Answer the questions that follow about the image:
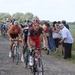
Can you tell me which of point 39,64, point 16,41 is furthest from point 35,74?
point 16,41

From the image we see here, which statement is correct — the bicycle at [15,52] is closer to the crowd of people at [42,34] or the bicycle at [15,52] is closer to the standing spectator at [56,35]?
the crowd of people at [42,34]

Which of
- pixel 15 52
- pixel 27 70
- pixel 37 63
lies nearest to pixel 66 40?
pixel 15 52

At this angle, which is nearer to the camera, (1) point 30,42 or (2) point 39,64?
(2) point 39,64

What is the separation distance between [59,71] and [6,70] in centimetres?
211

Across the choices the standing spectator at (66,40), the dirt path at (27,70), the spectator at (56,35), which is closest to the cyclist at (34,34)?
the dirt path at (27,70)

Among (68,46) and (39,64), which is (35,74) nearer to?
(39,64)

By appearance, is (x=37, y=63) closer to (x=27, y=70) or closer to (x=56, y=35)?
(x=27, y=70)

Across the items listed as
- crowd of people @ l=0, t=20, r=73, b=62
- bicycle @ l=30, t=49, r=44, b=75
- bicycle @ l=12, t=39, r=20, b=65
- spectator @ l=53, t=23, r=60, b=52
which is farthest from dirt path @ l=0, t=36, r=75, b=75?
spectator @ l=53, t=23, r=60, b=52

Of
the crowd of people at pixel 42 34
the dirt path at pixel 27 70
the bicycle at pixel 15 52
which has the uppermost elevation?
the crowd of people at pixel 42 34

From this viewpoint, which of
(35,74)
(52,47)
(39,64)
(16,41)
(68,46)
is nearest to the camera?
(39,64)

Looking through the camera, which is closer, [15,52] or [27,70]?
[27,70]

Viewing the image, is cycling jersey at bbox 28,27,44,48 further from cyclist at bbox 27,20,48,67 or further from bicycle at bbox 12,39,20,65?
bicycle at bbox 12,39,20,65

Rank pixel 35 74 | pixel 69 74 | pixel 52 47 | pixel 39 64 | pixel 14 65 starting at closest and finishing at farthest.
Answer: pixel 39 64
pixel 35 74
pixel 69 74
pixel 14 65
pixel 52 47

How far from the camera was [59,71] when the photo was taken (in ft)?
37.7
